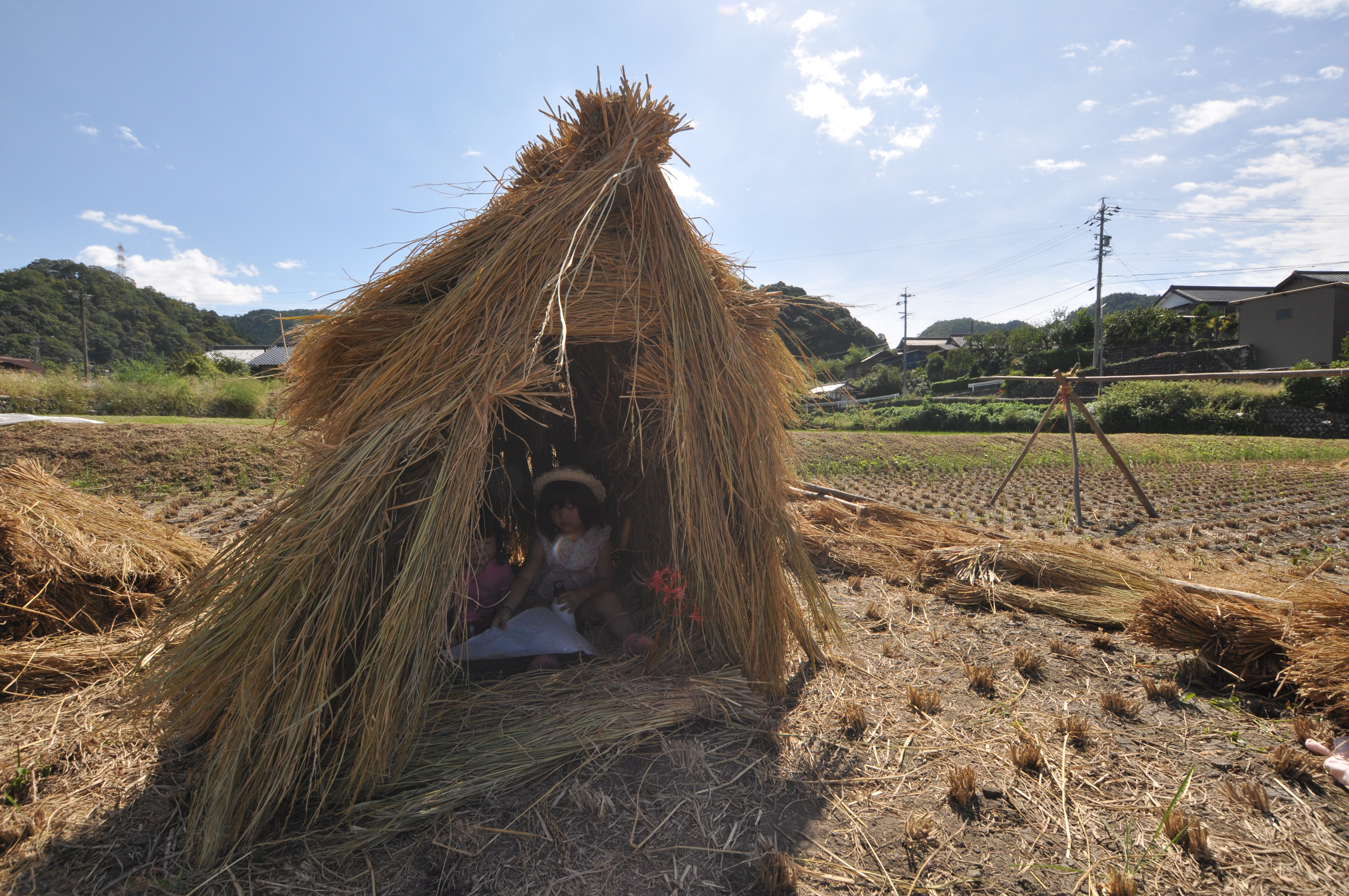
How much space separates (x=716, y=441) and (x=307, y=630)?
1.96 metres

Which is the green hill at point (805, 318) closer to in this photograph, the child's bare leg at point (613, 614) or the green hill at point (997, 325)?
the child's bare leg at point (613, 614)

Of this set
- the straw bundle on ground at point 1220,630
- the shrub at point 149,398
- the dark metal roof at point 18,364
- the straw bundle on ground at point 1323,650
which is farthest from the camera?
the dark metal roof at point 18,364

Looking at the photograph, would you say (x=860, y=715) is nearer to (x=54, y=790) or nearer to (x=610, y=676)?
(x=610, y=676)

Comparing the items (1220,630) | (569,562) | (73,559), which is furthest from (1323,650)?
(73,559)

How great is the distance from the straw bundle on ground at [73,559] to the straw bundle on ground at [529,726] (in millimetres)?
2661

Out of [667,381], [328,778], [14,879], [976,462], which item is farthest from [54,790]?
[976,462]

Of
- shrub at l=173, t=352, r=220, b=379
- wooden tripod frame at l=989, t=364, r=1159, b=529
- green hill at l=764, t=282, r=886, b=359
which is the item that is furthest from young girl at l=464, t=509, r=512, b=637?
shrub at l=173, t=352, r=220, b=379

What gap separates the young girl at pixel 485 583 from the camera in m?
3.21

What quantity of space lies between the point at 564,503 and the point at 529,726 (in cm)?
138

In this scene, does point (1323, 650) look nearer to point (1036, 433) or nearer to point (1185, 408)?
point (1036, 433)

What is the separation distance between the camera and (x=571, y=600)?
134 inches

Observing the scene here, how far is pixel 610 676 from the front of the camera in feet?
9.74

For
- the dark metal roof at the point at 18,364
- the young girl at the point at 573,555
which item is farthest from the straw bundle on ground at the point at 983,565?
the dark metal roof at the point at 18,364

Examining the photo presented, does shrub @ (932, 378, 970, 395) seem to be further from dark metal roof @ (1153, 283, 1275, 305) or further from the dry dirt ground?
the dry dirt ground
